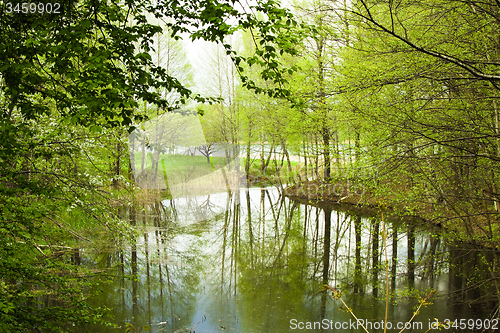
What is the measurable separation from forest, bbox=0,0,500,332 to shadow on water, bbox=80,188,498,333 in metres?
0.11

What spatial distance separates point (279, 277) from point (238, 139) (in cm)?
1436

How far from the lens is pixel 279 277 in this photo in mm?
7500

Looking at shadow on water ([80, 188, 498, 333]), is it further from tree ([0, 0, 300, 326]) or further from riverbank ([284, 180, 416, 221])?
riverbank ([284, 180, 416, 221])

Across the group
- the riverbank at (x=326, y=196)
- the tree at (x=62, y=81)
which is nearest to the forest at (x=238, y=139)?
the tree at (x=62, y=81)

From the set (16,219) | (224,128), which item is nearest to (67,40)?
(16,219)

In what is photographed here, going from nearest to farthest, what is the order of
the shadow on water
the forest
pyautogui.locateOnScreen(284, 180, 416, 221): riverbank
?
the forest < the shadow on water < pyautogui.locateOnScreen(284, 180, 416, 221): riverbank

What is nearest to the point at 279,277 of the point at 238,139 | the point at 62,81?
the point at 62,81

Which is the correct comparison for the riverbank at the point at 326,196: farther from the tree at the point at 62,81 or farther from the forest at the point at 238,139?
the tree at the point at 62,81

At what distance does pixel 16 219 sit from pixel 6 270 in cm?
50

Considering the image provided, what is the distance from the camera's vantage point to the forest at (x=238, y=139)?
2.97 meters

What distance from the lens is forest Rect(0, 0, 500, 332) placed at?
2.97 metres

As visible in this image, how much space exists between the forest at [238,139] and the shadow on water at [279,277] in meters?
0.11

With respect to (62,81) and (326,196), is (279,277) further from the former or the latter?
(326,196)

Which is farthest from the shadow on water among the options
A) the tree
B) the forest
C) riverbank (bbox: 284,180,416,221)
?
riverbank (bbox: 284,180,416,221)
